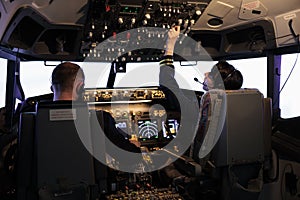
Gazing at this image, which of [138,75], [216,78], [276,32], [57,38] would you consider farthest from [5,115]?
[276,32]

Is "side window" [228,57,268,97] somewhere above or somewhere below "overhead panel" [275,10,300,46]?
below

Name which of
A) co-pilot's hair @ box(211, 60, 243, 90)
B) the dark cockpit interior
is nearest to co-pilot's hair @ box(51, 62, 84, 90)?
the dark cockpit interior

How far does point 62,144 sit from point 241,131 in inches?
42.3

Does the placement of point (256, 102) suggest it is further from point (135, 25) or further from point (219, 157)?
point (135, 25)

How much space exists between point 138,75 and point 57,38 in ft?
3.21

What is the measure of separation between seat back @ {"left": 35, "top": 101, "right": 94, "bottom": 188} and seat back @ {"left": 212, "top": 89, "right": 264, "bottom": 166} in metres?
0.82

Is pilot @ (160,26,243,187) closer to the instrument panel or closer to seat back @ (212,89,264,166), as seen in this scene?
seat back @ (212,89,264,166)

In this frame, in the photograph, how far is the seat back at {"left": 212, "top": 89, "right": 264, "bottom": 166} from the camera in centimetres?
194

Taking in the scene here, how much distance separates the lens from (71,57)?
3.11 m

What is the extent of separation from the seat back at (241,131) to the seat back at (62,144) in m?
0.82

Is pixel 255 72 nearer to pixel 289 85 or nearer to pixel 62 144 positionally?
pixel 289 85

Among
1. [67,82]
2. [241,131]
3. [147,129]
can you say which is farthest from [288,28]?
[67,82]

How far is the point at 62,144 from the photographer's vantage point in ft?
5.42

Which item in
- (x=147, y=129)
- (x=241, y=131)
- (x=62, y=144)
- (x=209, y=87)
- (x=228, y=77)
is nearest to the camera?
(x=62, y=144)
